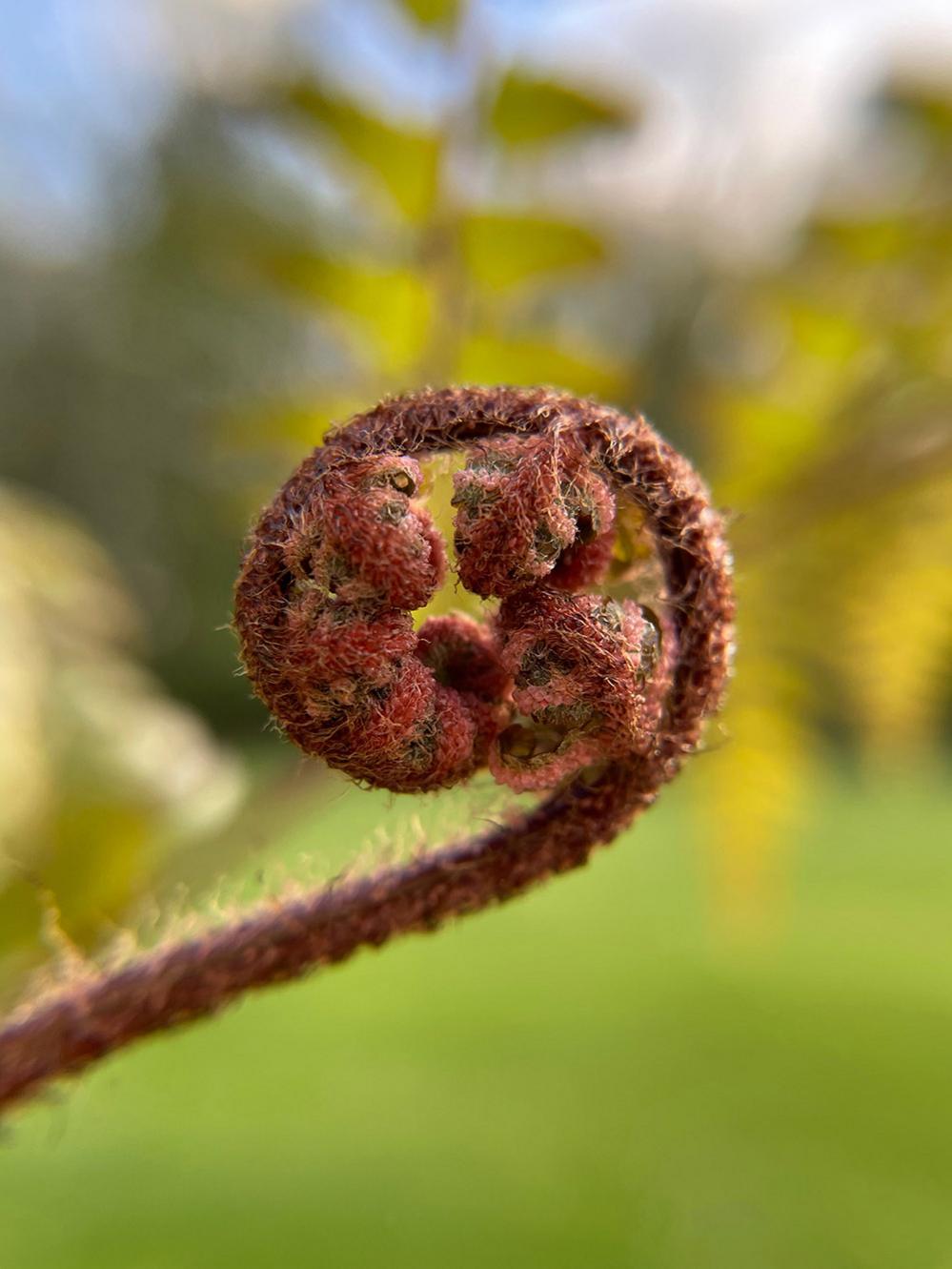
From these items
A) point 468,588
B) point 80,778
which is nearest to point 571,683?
point 468,588

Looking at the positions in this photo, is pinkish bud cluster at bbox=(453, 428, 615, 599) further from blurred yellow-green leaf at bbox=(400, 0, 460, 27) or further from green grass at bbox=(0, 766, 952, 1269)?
green grass at bbox=(0, 766, 952, 1269)

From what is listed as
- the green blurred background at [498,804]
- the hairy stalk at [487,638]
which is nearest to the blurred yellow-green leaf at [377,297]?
the green blurred background at [498,804]

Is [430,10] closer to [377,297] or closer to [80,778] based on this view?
[377,297]

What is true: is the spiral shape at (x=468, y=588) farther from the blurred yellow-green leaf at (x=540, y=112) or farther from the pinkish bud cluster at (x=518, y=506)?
the blurred yellow-green leaf at (x=540, y=112)

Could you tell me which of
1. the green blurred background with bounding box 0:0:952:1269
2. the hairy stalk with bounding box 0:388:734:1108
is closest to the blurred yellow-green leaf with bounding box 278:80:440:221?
the green blurred background with bounding box 0:0:952:1269

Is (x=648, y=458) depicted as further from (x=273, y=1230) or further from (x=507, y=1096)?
(x=507, y=1096)

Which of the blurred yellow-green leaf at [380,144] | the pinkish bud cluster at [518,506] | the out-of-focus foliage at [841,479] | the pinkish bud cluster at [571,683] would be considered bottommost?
the pinkish bud cluster at [571,683]
